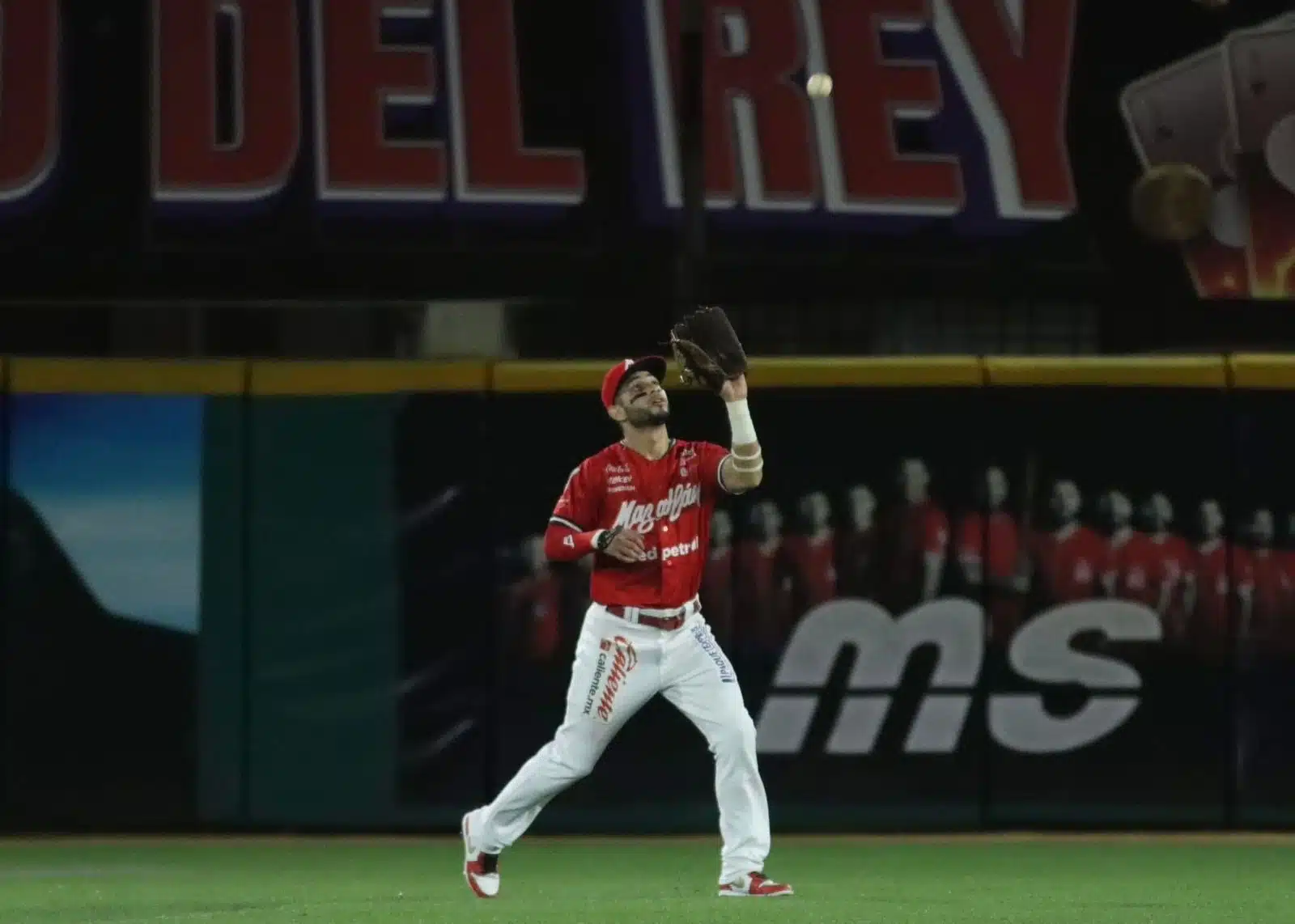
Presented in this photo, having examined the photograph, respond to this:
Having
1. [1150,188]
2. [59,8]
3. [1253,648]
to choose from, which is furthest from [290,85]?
[1253,648]

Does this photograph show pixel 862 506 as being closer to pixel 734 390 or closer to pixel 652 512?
pixel 652 512

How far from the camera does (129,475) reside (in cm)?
1330

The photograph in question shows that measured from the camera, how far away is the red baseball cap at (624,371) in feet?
32.7

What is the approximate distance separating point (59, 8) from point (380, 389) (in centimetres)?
270

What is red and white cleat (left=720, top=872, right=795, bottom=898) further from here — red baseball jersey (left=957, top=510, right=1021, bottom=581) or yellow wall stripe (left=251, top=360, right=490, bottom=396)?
yellow wall stripe (left=251, top=360, right=490, bottom=396)

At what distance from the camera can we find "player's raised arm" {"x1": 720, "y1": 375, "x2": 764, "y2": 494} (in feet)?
31.6

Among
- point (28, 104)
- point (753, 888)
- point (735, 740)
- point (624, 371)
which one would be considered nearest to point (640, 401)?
point (624, 371)

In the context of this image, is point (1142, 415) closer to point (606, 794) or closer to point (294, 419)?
point (606, 794)

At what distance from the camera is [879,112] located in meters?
14.1

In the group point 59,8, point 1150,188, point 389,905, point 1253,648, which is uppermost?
point 59,8

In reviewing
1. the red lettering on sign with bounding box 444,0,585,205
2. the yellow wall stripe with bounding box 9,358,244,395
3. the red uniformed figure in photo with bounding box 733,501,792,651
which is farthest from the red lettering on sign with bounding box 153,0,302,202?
the red uniformed figure in photo with bounding box 733,501,792,651

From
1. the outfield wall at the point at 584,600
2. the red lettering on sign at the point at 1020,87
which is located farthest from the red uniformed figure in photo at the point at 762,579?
the red lettering on sign at the point at 1020,87

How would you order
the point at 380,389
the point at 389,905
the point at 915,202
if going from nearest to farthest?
1. the point at 389,905
2. the point at 380,389
3. the point at 915,202

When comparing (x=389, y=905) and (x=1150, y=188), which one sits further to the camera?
(x=1150, y=188)
